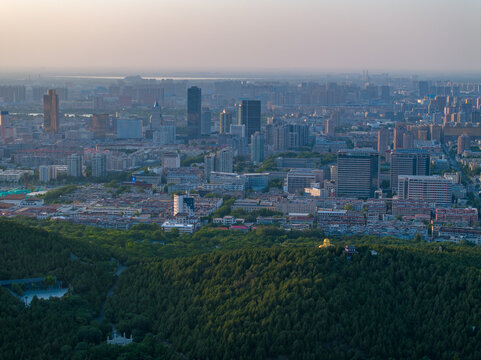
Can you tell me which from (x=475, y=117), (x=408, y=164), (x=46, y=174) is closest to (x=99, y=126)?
(x=46, y=174)

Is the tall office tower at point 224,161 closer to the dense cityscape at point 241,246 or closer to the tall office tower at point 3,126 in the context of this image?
the dense cityscape at point 241,246

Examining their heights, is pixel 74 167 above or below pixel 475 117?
below

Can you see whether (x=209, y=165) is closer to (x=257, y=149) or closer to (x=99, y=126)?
(x=257, y=149)

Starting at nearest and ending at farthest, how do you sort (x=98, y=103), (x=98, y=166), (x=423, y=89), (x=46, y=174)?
(x=46, y=174), (x=98, y=166), (x=98, y=103), (x=423, y=89)

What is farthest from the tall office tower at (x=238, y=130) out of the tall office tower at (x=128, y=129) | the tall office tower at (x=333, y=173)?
the tall office tower at (x=333, y=173)

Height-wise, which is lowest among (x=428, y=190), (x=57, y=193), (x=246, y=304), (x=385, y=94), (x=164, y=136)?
(x=57, y=193)

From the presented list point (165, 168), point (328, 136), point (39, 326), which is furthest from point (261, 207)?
point (328, 136)

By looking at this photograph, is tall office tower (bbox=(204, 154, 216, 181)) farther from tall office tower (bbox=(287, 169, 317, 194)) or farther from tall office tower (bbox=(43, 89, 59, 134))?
tall office tower (bbox=(43, 89, 59, 134))
